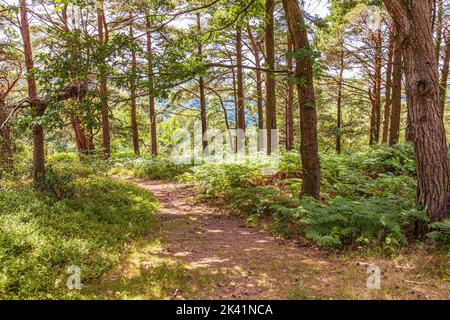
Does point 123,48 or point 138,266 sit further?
point 123,48

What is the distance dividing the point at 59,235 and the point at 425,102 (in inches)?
270

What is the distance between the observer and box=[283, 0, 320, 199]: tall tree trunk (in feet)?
22.6

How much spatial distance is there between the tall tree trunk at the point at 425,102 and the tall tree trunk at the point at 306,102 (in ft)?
6.48

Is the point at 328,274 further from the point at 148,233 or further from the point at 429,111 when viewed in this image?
the point at 148,233

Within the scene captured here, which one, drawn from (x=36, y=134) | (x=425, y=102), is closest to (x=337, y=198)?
(x=425, y=102)

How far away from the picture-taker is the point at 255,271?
4754 mm

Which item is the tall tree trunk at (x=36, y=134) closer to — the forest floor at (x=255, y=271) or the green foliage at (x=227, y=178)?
the forest floor at (x=255, y=271)

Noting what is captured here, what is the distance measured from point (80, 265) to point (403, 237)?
17.3 feet

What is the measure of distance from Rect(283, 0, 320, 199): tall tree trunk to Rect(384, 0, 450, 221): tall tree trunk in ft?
6.48

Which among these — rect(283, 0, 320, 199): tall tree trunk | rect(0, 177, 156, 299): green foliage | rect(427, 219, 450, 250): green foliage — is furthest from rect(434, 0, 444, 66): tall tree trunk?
rect(0, 177, 156, 299): green foliage

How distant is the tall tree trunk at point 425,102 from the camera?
5117 millimetres

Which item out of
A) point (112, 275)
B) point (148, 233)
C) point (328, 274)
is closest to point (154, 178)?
point (148, 233)

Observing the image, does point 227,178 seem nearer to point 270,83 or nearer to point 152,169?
point 270,83

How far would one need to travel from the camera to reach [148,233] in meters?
6.90
